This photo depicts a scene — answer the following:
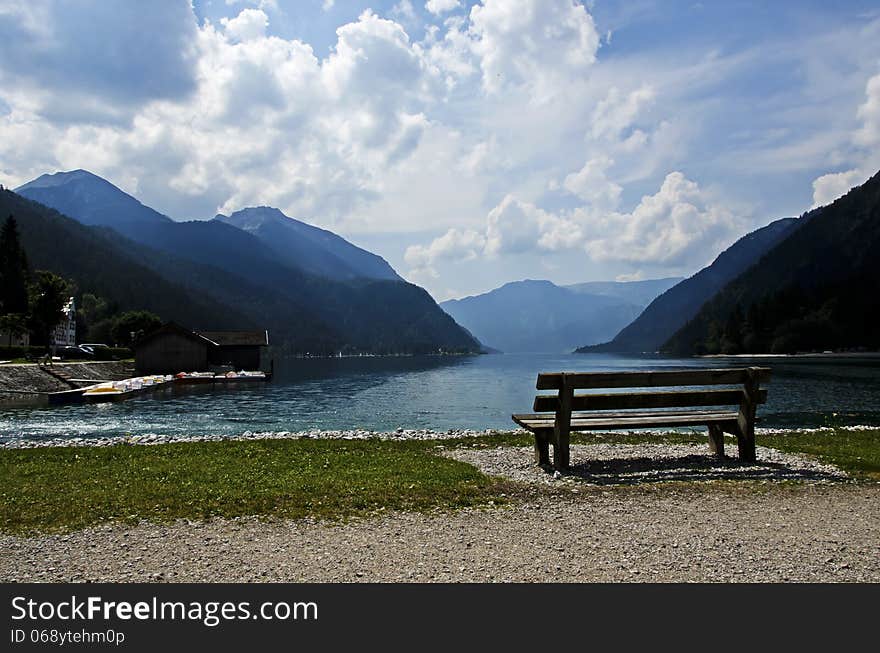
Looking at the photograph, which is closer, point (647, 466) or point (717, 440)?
point (647, 466)

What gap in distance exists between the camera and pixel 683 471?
Result: 1234 cm

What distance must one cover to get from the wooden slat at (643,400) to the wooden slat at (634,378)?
25 centimetres

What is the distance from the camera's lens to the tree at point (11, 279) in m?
96.2

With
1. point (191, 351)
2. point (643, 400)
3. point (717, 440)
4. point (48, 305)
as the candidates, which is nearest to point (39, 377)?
point (48, 305)

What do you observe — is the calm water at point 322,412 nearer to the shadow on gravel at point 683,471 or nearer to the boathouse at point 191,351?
the shadow on gravel at point 683,471

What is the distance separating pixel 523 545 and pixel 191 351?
94.2m

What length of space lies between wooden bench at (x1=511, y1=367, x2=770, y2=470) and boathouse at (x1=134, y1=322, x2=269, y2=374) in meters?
88.0

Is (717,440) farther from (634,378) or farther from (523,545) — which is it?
(523,545)

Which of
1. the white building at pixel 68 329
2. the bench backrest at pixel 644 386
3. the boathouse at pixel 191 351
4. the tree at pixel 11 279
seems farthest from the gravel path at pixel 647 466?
the white building at pixel 68 329

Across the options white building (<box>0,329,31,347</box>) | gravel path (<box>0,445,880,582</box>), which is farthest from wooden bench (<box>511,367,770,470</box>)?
white building (<box>0,329,31,347</box>)

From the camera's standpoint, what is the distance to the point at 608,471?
12.3 metres

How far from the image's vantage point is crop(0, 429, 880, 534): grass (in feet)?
29.6
